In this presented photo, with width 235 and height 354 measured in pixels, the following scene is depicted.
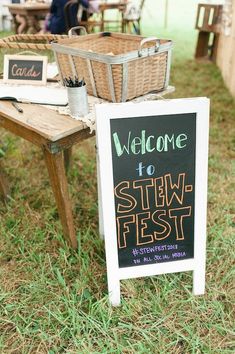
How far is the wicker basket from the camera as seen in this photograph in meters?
1.25

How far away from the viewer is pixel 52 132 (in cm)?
121

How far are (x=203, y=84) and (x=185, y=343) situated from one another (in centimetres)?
325

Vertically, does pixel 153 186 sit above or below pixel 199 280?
above

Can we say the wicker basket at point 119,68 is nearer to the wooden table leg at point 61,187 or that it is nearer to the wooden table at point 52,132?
the wooden table at point 52,132

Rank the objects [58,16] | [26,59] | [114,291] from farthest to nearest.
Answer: [58,16] → [26,59] → [114,291]

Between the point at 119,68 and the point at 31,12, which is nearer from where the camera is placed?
the point at 119,68

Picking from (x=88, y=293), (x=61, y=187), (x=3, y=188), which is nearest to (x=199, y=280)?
(x=88, y=293)

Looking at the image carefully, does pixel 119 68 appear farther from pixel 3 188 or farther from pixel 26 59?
pixel 3 188

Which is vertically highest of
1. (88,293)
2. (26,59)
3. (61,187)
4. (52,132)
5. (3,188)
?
(26,59)

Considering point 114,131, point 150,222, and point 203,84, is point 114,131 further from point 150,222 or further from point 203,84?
point 203,84

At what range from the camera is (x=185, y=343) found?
1.24 metres

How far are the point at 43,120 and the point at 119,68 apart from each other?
33cm

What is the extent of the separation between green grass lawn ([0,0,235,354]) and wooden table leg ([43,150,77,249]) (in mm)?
96

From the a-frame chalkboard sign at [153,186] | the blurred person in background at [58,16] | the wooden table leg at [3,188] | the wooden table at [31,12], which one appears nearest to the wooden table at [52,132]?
the a-frame chalkboard sign at [153,186]
